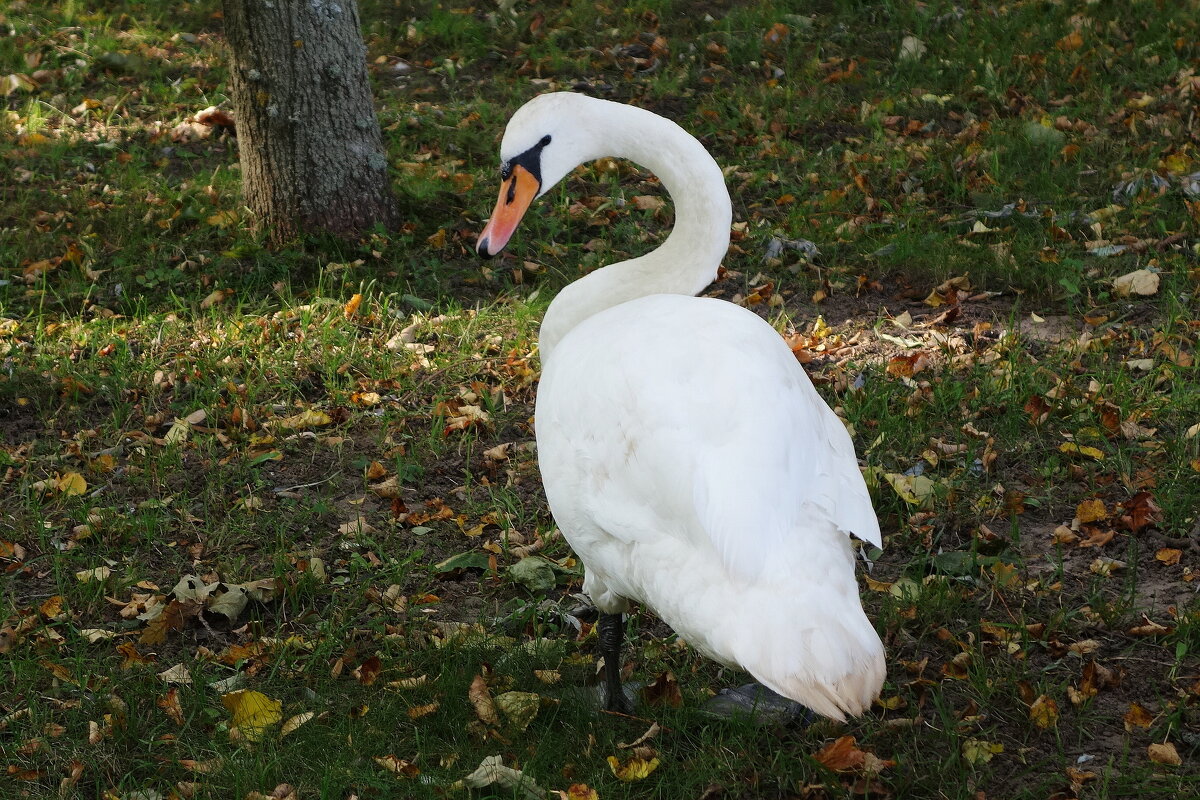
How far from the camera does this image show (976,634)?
11.5ft

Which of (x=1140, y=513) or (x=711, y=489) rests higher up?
(x=711, y=489)

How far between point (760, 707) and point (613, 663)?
0.43 m

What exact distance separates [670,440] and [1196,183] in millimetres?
4401

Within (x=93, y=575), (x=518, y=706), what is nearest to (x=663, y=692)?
(x=518, y=706)

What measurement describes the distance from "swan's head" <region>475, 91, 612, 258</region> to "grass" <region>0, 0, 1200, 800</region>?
1126 millimetres

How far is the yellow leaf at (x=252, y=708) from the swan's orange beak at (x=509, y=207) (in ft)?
4.78

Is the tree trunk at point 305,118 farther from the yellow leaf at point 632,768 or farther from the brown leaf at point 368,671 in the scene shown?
the yellow leaf at point 632,768

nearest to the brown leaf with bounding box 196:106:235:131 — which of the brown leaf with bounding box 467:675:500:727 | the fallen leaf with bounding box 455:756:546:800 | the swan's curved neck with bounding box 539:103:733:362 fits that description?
the swan's curved neck with bounding box 539:103:733:362

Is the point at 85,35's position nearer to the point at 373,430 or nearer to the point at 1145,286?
the point at 373,430

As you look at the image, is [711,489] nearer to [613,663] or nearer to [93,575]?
[613,663]

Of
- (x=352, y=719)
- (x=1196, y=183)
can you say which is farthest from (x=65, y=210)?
(x=1196, y=183)

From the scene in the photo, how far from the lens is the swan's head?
3.65 metres

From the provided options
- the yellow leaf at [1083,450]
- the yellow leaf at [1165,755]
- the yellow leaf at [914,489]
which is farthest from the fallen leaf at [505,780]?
the yellow leaf at [1083,450]

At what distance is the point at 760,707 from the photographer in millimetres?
3270
